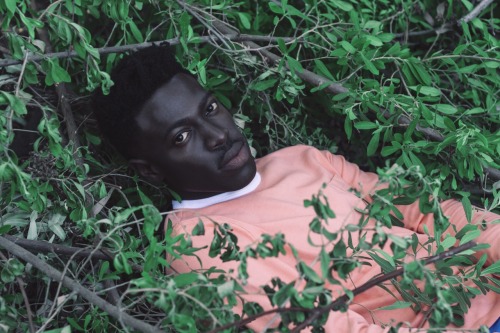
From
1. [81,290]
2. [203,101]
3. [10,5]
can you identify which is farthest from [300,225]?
[10,5]

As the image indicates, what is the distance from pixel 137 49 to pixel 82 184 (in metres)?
0.49

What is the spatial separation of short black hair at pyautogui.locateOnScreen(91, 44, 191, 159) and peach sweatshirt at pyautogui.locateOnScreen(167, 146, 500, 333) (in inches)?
12.5

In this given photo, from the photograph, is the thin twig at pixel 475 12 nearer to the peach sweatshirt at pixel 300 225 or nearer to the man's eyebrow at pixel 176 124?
the peach sweatshirt at pixel 300 225

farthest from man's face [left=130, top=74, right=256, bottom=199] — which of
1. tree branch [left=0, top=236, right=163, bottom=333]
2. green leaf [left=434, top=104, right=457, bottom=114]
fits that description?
green leaf [left=434, top=104, right=457, bottom=114]

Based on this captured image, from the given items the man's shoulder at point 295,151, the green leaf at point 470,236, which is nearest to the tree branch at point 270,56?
the man's shoulder at point 295,151

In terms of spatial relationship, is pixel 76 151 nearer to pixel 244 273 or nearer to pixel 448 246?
pixel 244 273

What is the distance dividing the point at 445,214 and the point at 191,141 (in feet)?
2.93

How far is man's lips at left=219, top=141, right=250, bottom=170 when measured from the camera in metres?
2.15

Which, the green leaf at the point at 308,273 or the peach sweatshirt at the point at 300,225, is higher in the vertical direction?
the green leaf at the point at 308,273

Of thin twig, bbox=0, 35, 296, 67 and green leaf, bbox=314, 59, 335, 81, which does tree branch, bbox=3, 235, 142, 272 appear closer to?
thin twig, bbox=0, 35, 296, 67

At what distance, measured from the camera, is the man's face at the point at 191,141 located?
2115mm

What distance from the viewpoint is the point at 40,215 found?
2.30m

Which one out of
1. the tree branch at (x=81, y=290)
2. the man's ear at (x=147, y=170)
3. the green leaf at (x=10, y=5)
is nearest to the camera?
the tree branch at (x=81, y=290)

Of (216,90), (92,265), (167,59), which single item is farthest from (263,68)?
(92,265)
